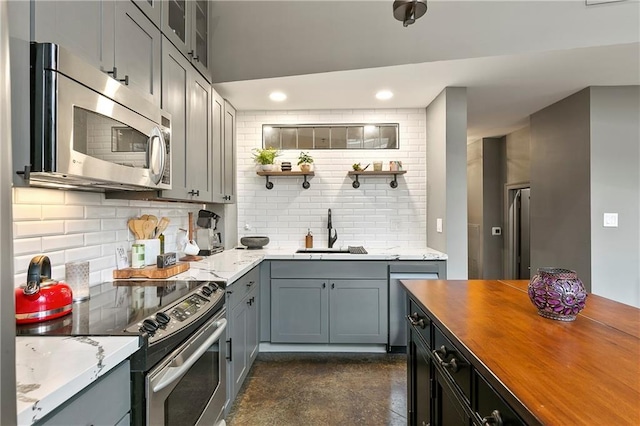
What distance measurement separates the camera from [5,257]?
57 cm

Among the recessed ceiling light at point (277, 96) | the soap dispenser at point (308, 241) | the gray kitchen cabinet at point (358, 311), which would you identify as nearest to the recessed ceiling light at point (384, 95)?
the recessed ceiling light at point (277, 96)

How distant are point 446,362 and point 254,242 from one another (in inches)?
98.5

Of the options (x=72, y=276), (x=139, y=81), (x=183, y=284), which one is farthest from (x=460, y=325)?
(x=139, y=81)

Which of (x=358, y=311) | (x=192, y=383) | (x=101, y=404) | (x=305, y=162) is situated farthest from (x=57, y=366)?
(x=305, y=162)

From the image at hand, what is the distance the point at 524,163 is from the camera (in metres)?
4.67

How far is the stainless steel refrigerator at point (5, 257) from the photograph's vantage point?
0.56 metres

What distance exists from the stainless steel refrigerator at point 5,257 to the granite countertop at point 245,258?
142cm

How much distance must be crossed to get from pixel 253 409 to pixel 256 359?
0.77 metres

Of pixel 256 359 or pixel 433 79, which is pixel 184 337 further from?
pixel 433 79

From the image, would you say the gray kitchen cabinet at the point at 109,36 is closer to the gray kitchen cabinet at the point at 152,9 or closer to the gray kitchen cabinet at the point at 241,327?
the gray kitchen cabinet at the point at 152,9

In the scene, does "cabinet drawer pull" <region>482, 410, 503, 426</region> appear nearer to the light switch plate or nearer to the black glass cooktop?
the black glass cooktop

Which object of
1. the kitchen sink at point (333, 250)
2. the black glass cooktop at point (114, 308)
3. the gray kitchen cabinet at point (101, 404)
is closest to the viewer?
the gray kitchen cabinet at point (101, 404)

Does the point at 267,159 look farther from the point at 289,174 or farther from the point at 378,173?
the point at 378,173

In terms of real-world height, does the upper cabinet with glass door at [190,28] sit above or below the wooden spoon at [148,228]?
above
